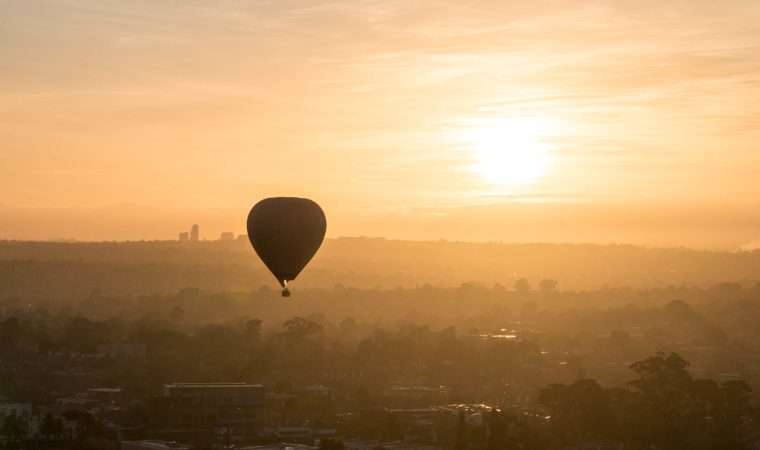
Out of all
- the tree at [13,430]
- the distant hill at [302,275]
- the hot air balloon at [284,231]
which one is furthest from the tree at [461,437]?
the distant hill at [302,275]

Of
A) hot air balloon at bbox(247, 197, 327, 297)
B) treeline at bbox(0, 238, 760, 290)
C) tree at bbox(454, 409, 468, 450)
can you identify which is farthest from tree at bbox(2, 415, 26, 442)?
treeline at bbox(0, 238, 760, 290)

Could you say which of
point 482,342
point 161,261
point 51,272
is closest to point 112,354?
point 482,342

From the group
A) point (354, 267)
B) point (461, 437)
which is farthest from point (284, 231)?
point (354, 267)

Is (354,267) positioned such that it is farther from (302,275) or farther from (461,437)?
(461,437)

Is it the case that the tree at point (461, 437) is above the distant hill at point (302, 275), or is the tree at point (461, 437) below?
below

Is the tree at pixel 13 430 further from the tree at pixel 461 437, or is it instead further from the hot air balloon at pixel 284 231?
the tree at pixel 461 437

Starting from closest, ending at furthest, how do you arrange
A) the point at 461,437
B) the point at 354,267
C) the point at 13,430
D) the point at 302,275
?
the point at 13,430 → the point at 461,437 → the point at 302,275 → the point at 354,267

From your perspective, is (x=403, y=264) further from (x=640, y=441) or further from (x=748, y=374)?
(x=640, y=441)

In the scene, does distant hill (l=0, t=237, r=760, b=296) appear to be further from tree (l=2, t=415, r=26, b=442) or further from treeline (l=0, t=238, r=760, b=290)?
tree (l=2, t=415, r=26, b=442)

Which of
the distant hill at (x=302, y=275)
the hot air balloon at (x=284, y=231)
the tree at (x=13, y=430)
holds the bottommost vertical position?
the tree at (x=13, y=430)
